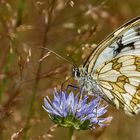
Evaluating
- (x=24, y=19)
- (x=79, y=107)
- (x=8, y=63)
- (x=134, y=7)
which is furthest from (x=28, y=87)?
(x=134, y=7)

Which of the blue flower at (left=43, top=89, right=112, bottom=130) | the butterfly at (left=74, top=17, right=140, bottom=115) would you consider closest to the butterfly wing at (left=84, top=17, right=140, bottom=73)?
the butterfly at (left=74, top=17, right=140, bottom=115)

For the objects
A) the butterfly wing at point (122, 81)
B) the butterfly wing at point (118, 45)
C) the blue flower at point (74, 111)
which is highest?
the butterfly wing at point (118, 45)

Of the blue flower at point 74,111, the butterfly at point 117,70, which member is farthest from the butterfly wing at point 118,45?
the blue flower at point 74,111

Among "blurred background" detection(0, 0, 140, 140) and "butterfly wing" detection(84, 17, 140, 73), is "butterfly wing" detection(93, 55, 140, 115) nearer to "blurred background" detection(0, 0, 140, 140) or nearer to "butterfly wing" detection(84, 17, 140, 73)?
"butterfly wing" detection(84, 17, 140, 73)

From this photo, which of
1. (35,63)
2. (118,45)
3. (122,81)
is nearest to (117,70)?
(122,81)

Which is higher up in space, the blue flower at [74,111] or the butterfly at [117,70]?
the butterfly at [117,70]

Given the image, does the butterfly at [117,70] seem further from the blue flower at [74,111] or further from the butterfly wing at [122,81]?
the blue flower at [74,111]
